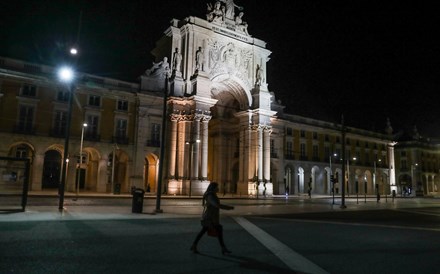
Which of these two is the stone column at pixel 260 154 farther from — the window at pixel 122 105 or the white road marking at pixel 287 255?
the white road marking at pixel 287 255

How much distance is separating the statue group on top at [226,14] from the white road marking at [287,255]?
42602 mm

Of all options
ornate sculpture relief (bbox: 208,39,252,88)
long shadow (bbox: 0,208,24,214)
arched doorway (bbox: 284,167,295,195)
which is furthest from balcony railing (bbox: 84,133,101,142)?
arched doorway (bbox: 284,167,295,195)

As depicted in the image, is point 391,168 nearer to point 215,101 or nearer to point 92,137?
point 215,101

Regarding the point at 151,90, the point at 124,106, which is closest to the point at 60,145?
the point at 124,106

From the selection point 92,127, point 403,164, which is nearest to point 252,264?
point 92,127

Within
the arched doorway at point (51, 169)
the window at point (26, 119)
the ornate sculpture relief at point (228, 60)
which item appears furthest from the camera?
the ornate sculpture relief at point (228, 60)

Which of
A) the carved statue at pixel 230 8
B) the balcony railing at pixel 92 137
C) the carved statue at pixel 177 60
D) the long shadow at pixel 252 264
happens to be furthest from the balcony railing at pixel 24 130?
the long shadow at pixel 252 264

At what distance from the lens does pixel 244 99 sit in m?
52.9

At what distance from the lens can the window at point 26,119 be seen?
37.8m

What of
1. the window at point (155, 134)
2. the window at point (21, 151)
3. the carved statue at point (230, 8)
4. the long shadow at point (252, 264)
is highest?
the carved statue at point (230, 8)

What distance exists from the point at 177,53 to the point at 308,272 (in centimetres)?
4264

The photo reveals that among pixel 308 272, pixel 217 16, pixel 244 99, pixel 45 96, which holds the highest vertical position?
pixel 217 16

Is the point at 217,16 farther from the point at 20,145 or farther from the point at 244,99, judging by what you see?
the point at 20,145

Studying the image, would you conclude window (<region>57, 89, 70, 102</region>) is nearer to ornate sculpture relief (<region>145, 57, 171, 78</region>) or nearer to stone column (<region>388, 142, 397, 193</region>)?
ornate sculpture relief (<region>145, 57, 171, 78</region>)
